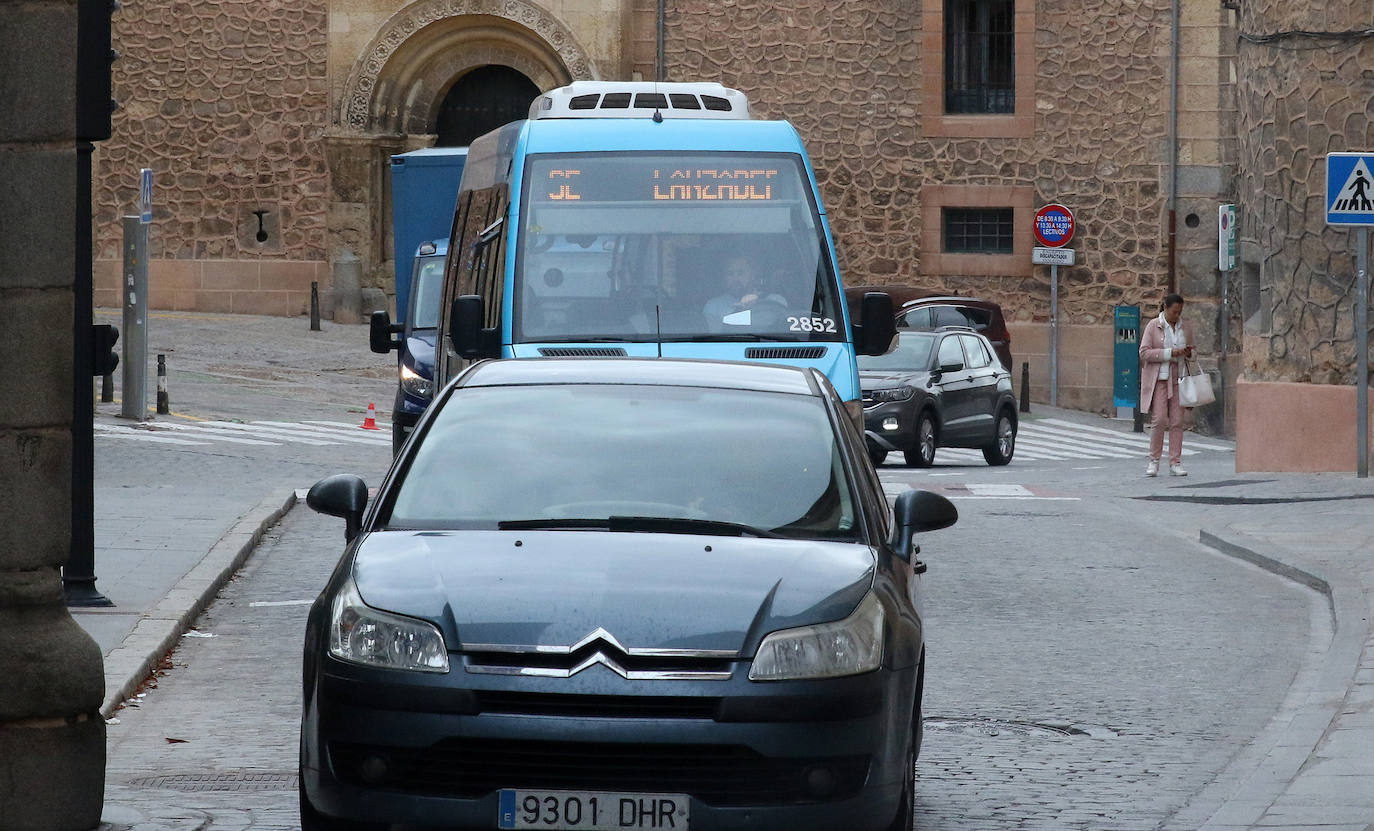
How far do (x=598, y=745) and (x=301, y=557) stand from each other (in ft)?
28.8

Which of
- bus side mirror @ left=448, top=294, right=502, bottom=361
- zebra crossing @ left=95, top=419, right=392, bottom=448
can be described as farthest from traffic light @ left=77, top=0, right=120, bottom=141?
zebra crossing @ left=95, top=419, right=392, bottom=448

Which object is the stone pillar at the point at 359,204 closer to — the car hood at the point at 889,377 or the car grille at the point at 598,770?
the car hood at the point at 889,377

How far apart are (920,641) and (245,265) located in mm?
31373

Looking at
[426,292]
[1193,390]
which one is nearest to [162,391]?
[426,292]

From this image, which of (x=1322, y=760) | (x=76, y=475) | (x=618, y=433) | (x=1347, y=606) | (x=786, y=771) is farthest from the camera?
(x=1347, y=606)

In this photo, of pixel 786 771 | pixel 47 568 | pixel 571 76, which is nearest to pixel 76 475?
pixel 47 568

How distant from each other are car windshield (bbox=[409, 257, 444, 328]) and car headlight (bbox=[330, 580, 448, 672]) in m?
15.4

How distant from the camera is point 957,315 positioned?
31109 mm

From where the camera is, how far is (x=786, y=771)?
5.33 m

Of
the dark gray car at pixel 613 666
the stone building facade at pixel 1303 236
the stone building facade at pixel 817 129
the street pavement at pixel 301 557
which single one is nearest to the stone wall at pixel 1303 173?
the stone building facade at pixel 1303 236

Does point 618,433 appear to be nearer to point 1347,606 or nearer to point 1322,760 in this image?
point 1322,760

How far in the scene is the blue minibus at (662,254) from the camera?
44.0 feet

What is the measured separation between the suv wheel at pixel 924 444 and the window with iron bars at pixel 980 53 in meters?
13.1

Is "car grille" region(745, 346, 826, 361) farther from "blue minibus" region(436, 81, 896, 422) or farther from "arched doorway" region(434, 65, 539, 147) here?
"arched doorway" region(434, 65, 539, 147)
